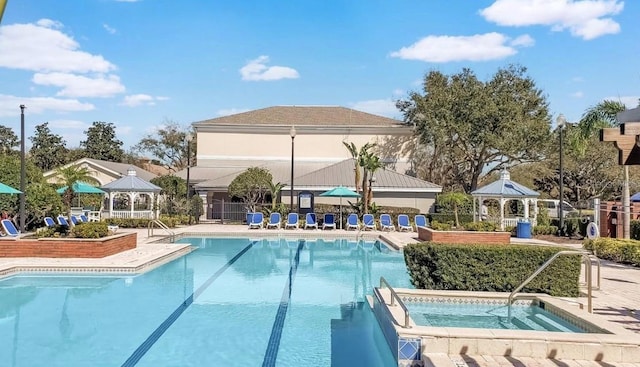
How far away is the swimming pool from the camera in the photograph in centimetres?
674

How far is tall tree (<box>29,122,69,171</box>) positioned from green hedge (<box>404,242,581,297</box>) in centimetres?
5361

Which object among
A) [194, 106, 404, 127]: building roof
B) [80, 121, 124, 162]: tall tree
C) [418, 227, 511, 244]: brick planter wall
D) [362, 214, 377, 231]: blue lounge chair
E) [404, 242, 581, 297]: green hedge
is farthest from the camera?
[80, 121, 124, 162]: tall tree

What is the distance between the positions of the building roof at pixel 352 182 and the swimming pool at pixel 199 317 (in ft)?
53.0

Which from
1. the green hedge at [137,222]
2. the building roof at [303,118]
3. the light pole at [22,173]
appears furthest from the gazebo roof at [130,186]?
the building roof at [303,118]

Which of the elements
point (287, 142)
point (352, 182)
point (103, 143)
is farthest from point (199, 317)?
point (103, 143)

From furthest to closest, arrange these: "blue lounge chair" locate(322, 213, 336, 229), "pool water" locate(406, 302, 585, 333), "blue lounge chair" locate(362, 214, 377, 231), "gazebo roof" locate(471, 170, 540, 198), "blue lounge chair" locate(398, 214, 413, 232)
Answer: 1. "blue lounge chair" locate(322, 213, 336, 229)
2. "blue lounge chair" locate(398, 214, 413, 232)
3. "blue lounge chair" locate(362, 214, 377, 231)
4. "gazebo roof" locate(471, 170, 540, 198)
5. "pool water" locate(406, 302, 585, 333)

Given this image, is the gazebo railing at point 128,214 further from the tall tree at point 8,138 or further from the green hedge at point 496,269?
the tall tree at point 8,138

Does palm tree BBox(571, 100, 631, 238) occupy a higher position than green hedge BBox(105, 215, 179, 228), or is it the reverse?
palm tree BBox(571, 100, 631, 238)

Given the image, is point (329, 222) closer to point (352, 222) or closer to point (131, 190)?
point (352, 222)

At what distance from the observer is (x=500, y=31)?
28.2 m

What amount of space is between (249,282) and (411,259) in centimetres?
479

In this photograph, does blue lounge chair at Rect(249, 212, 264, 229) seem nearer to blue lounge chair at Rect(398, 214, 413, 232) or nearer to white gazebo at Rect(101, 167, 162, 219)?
white gazebo at Rect(101, 167, 162, 219)

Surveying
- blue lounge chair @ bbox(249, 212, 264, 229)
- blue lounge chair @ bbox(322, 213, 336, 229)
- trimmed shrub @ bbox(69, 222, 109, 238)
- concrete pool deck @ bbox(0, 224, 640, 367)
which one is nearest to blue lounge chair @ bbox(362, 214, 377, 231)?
blue lounge chair @ bbox(322, 213, 336, 229)

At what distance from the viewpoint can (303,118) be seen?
42.6m
